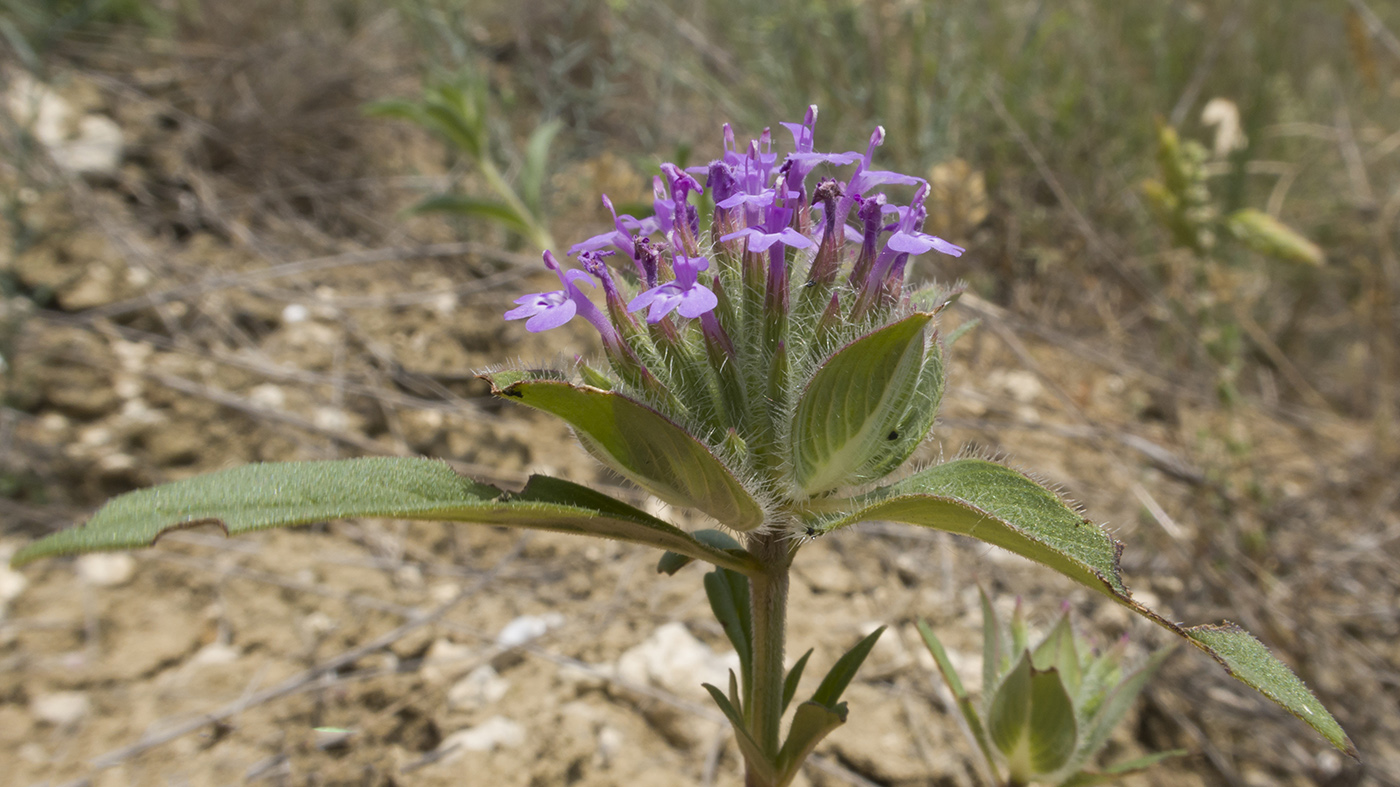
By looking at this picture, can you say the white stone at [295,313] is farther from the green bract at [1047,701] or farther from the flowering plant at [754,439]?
the green bract at [1047,701]

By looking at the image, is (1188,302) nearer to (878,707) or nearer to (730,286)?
(878,707)

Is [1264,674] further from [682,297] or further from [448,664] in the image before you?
[448,664]

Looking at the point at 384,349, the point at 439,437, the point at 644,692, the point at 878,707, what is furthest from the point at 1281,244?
the point at 384,349

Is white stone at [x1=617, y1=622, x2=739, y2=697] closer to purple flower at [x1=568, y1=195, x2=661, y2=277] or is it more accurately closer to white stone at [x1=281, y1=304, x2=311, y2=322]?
purple flower at [x1=568, y1=195, x2=661, y2=277]

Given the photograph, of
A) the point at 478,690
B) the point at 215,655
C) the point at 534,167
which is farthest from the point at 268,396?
the point at 478,690

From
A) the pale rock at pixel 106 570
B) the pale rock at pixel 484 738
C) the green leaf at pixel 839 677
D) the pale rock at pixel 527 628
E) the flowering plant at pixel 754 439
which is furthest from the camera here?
the pale rock at pixel 106 570

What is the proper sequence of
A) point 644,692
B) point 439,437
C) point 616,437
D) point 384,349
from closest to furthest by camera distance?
point 616,437
point 644,692
point 439,437
point 384,349

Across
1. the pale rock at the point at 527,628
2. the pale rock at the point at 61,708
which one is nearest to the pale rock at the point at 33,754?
the pale rock at the point at 61,708

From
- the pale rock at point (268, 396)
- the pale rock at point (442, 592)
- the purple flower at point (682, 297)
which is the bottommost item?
the purple flower at point (682, 297)
